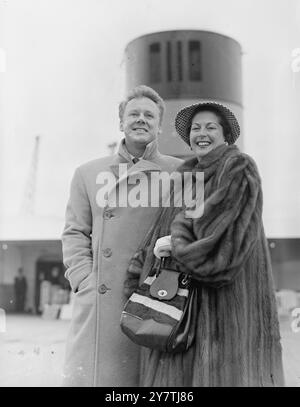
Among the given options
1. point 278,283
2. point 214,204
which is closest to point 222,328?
point 214,204

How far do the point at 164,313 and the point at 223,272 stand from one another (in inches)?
9.4

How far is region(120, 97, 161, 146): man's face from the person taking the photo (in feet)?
6.46

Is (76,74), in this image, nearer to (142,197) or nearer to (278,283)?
(142,197)

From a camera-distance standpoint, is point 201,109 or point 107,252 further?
point 107,252

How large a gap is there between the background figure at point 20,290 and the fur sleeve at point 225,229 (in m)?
1.30

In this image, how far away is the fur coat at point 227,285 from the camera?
1607 mm

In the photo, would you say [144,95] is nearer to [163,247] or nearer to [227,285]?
[163,247]

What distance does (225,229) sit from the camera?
161 centimetres

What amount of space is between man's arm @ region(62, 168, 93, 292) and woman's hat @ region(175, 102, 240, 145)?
0.49 m

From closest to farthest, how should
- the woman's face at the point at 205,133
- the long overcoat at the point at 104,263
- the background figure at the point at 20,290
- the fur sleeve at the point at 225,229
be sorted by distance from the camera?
the fur sleeve at the point at 225,229 → the woman's face at the point at 205,133 → the long overcoat at the point at 104,263 → the background figure at the point at 20,290

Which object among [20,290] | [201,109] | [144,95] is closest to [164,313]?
[201,109]

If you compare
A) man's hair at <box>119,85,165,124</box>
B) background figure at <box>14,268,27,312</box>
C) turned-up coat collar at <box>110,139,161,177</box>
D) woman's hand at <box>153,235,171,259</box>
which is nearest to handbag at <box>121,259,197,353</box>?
woman's hand at <box>153,235,171,259</box>
